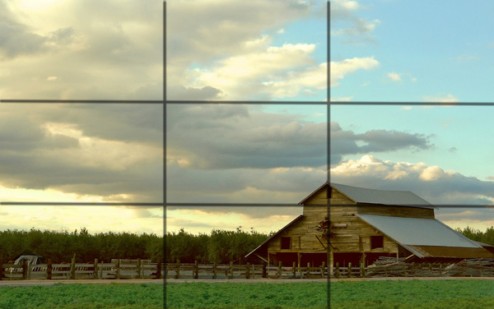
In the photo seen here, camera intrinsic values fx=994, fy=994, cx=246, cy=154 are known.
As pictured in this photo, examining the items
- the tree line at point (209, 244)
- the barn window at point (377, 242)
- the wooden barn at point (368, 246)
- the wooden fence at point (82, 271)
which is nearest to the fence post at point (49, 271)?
the wooden fence at point (82, 271)

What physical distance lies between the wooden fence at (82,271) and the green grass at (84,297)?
6.52 meters

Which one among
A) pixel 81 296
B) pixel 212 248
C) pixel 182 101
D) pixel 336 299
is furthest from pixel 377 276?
pixel 182 101

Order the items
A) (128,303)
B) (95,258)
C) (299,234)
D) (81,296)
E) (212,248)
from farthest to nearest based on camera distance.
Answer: (95,258), (299,234), (81,296), (128,303), (212,248)

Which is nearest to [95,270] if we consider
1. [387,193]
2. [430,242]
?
[387,193]

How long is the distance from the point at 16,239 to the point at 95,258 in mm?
5281

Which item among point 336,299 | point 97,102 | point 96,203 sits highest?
point 97,102

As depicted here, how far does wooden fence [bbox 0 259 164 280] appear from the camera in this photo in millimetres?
36375

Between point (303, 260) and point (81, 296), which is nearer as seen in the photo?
point (81, 296)

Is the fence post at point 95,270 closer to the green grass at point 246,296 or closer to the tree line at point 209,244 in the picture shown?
the green grass at point 246,296

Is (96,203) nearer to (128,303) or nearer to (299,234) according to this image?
(128,303)

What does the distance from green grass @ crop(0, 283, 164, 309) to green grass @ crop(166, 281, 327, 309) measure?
627 mm

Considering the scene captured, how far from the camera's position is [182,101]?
37.3ft

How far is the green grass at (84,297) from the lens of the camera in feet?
74.4

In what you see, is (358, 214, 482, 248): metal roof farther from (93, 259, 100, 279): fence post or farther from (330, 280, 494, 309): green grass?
Result: (93, 259, 100, 279): fence post
